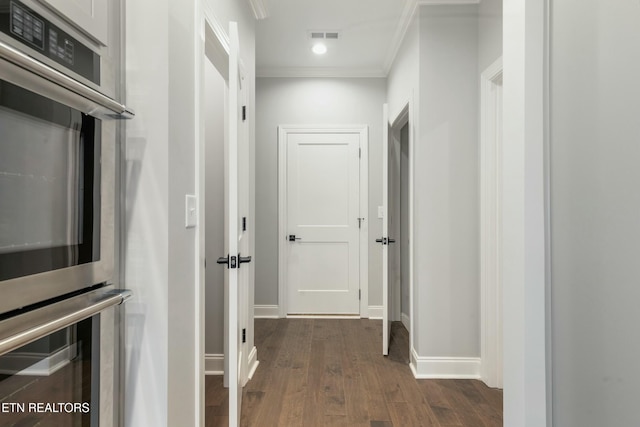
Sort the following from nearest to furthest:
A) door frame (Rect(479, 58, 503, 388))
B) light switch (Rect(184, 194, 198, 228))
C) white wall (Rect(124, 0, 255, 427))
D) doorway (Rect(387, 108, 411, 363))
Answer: white wall (Rect(124, 0, 255, 427)) < light switch (Rect(184, 194, 198, 228)) < door frame (Rect(479, 58, 503, 388)) < doorway (Rect(387, 108, 411, 363))

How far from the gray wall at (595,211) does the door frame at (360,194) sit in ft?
9.14

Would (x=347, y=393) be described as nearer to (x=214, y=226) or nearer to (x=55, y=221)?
(x=214, y=226)

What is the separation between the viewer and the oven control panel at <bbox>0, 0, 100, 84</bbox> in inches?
25.6

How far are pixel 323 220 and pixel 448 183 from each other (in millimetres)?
1733

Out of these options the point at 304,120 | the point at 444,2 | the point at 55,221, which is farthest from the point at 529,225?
the point at 304,120

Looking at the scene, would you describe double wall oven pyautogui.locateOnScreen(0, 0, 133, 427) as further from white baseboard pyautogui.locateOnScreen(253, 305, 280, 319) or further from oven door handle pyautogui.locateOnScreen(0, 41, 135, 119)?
white baseboard pyautogui.locateOnScreen(253, 305, 280, 319)

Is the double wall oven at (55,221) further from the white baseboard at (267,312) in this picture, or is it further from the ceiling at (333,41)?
the white baseboard at (267,312)

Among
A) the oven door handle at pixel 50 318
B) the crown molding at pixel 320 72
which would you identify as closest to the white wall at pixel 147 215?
the oven door handle at pixel 50 318

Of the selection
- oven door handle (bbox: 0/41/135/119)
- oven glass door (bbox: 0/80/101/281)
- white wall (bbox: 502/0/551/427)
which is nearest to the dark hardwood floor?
white wall (bbox: 502/0/551/427)

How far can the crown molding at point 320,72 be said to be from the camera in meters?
3.84

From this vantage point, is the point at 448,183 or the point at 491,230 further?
the point at 448,183

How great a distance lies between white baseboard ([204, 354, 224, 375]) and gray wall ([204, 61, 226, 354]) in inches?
1.2

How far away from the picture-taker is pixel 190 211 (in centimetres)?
136

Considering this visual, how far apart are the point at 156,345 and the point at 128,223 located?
41cm
